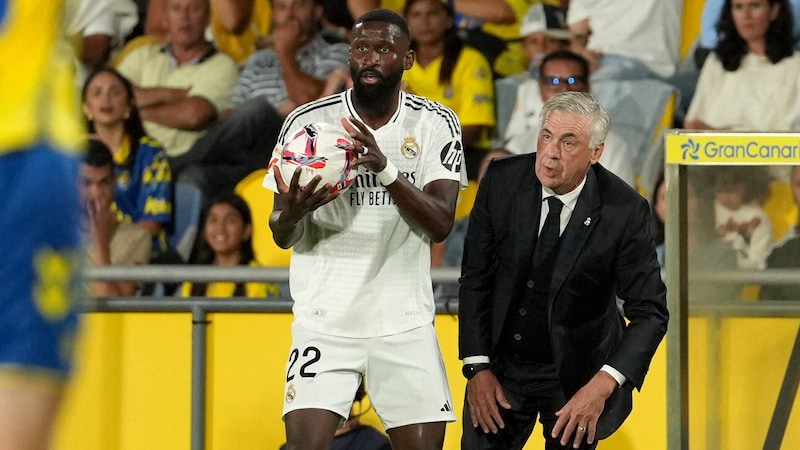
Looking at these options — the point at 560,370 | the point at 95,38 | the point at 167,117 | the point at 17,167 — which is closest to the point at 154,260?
the point at 167,117

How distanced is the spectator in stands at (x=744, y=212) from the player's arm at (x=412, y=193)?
0.88 m

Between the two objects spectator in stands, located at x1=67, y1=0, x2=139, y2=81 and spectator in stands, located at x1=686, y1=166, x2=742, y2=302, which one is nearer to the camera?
spectator in stands, located at x1=686, y1=166, x2=742, y2=302

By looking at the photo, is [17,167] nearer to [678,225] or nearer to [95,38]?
[678,225]

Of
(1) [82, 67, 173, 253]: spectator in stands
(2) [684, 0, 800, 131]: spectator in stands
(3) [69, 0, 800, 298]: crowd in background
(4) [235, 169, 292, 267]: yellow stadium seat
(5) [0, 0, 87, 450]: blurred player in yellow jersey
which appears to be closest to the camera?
(5) [0, 0, 87, 450]: blurred player in yellow jersey

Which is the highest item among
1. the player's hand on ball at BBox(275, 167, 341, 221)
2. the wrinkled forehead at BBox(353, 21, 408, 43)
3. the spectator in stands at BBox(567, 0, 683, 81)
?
the spectator in stands at BBox(567, 0, 683, 81)

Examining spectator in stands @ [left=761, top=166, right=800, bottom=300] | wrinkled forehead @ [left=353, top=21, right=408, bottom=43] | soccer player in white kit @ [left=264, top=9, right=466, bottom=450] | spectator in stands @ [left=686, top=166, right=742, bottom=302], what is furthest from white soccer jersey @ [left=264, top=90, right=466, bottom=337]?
spectator in stands @ [left=761, top=166, right=800, bottom=300]

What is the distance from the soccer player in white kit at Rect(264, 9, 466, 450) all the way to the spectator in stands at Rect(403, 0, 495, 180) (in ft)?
6.88

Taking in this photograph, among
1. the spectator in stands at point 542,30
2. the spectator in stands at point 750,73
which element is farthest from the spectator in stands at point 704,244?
the spectator in stands at point 542,30

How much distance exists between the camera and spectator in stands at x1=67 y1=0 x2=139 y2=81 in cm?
684

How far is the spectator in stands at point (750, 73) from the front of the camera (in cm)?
586

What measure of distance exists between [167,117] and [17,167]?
509 cm

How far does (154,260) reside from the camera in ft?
20.7

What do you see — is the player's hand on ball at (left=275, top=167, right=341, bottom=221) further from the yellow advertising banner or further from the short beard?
the yellow advertising banner

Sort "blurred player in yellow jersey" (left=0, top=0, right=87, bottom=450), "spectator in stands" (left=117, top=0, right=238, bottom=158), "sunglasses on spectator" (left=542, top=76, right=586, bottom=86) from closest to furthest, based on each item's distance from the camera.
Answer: "blurred player in yellow jersey" (left=0, top=0, right=87, bottom=450)
"sunglasses on spectator" (left=542, top=76, right=586, bottom=86)
"spectator in stands" (left=117, top=0, right=238, bottom=158)
